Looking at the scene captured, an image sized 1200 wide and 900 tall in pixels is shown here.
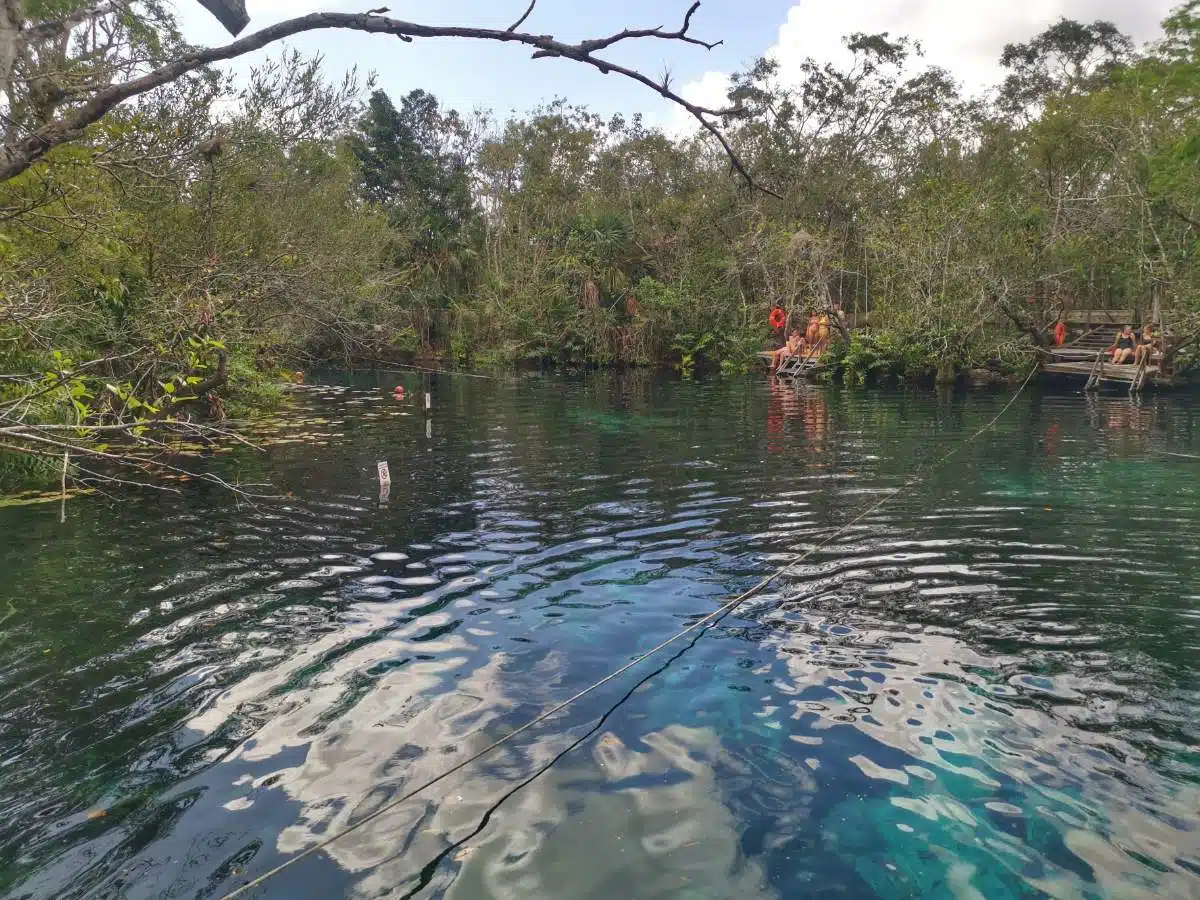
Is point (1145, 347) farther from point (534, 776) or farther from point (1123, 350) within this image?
point (534, 776)

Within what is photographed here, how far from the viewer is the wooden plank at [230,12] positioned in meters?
2.98

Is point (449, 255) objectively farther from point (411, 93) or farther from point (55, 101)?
point (55, 101)

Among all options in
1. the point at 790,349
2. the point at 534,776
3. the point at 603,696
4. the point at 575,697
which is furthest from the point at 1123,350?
the point at 534,776

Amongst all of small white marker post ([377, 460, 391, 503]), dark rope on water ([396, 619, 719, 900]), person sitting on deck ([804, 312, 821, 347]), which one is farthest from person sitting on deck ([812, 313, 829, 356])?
dark rope on water ([396, 619, 719, 900])

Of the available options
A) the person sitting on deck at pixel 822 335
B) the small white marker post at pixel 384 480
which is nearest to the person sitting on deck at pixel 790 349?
the person sitting on deck at pixel 822 335

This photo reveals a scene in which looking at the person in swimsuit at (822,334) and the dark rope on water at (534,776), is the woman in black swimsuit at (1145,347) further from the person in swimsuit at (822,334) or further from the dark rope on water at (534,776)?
the dark rope on water at (534,776)

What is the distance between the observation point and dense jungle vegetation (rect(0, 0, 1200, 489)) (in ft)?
27.6

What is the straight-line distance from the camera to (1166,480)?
1102 cm

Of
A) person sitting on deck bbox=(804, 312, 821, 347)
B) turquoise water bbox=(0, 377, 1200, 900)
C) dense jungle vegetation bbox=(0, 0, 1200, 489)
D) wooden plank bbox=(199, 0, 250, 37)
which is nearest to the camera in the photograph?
wooden plank bbox=(199, 0, 250, 37)

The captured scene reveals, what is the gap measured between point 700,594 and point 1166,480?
8.18 m

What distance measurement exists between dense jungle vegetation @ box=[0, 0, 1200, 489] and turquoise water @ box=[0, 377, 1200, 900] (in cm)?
166

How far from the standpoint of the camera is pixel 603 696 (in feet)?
15.7

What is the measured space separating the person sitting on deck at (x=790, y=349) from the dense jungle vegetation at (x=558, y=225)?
60.1 inches

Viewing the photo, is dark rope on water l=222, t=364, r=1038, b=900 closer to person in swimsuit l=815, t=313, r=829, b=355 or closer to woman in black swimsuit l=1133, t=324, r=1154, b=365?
woman in black swimsuit l=1133, t=324, r=1154, b=365
